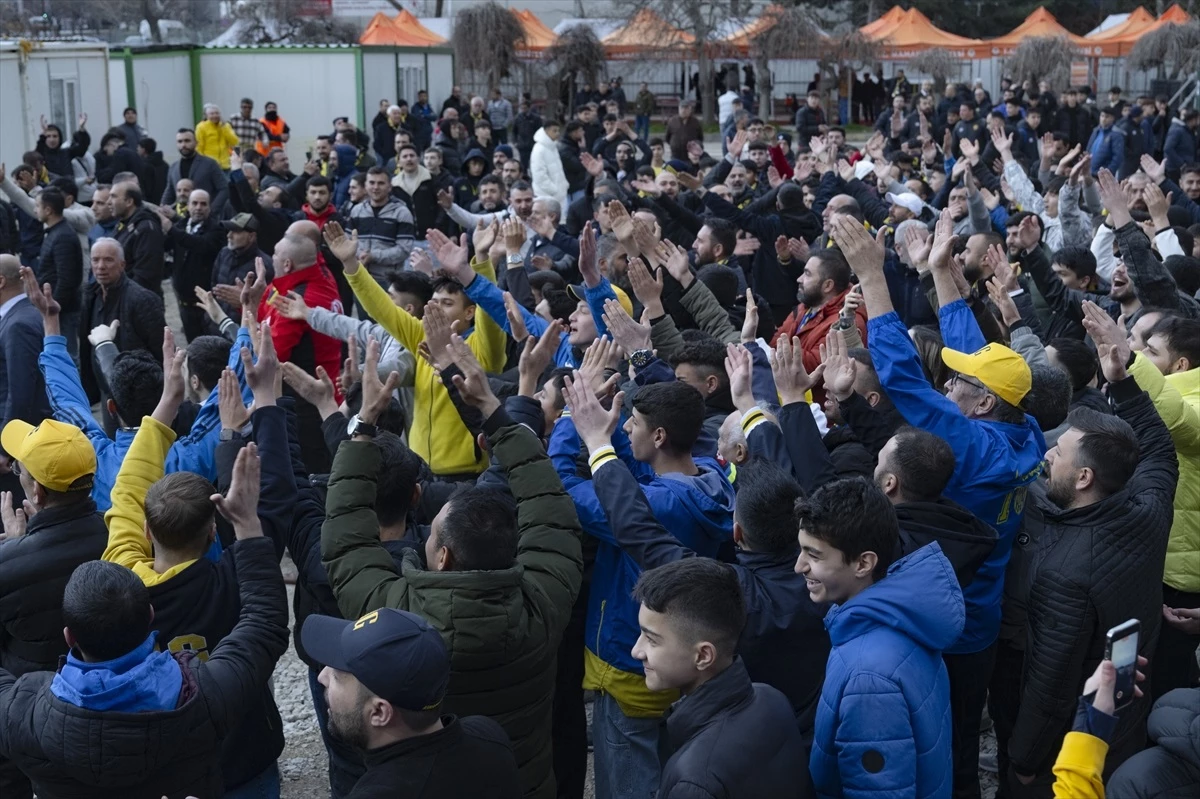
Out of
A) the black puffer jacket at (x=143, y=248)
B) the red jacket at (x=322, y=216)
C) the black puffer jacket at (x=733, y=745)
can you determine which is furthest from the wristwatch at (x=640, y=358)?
the red jacket at (x=322, y=216)

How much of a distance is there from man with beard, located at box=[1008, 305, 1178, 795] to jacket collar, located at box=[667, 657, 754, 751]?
1532 mm

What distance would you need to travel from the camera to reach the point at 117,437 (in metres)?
4.98

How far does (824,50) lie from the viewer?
111 ft

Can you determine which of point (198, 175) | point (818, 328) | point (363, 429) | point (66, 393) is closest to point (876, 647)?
point (363, 429)

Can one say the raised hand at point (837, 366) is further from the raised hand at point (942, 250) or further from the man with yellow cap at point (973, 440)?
the raised hand at point (942, 250)

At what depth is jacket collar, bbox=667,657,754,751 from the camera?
2693 millimetres

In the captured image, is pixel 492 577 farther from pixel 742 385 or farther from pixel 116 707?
pixel 742 385

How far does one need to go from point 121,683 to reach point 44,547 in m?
1.08

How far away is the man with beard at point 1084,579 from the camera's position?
381cm

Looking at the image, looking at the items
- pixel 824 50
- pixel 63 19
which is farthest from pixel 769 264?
pixel 63 19

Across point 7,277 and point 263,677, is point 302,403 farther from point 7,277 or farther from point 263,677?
point 263,677

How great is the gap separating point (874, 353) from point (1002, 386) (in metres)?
0.47

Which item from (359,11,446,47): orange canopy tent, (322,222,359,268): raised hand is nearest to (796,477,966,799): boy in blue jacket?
(322,222,359,268): raised hand

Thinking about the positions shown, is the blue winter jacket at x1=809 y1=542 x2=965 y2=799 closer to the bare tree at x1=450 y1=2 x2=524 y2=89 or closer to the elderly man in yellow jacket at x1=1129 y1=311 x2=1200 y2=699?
the elderly man in yellow jacket at x1=1129 y1=311 x2=1200 y2=699
